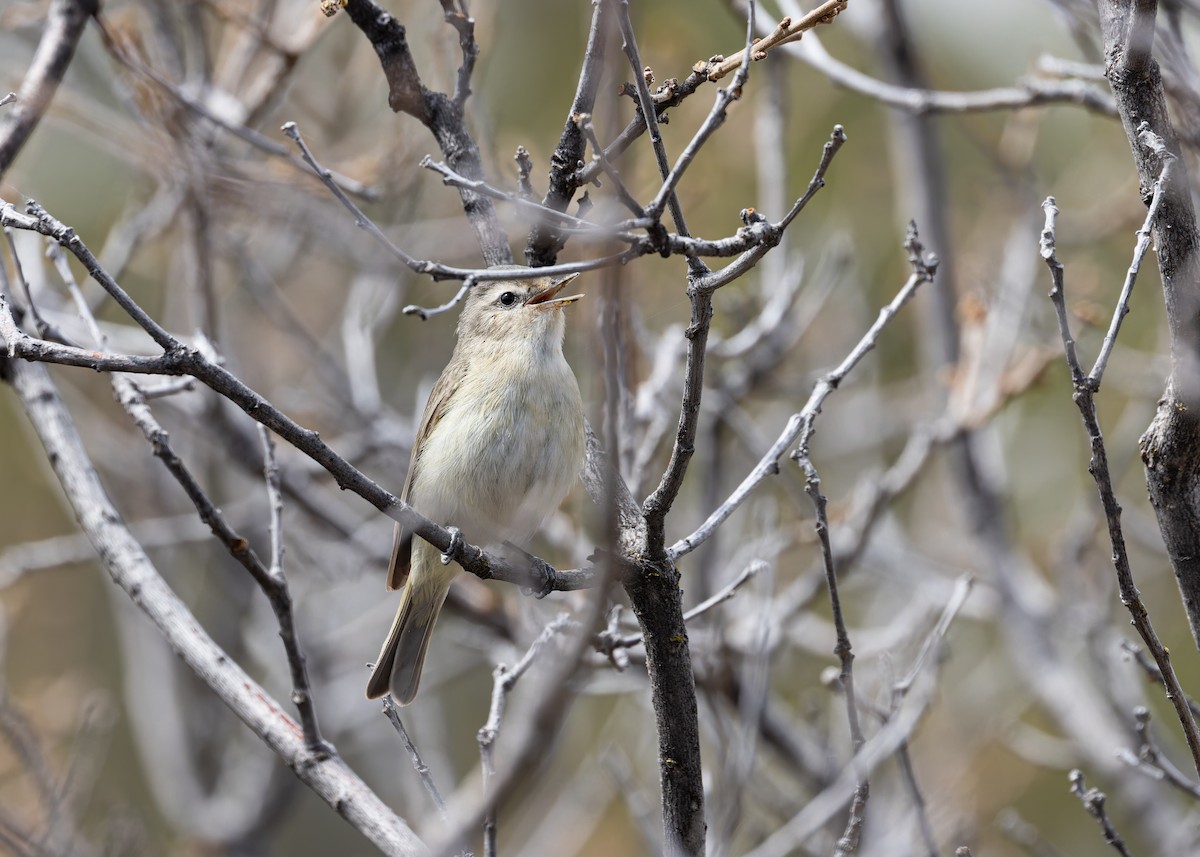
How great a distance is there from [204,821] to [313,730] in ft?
12.1

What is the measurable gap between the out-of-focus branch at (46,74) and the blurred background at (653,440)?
15.5 inches

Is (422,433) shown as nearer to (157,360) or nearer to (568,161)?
(568,161)

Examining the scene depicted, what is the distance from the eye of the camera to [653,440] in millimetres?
4199

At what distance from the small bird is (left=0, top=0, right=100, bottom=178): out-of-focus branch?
1.43 m

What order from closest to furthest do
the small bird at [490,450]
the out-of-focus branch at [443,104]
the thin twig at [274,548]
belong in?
the thin twig at [274,548] < the out-of-focus branch at [443,104] < the small bird at [490,450]

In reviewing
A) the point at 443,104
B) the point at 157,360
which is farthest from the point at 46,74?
the point at 157,360

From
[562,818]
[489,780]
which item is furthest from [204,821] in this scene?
[489,780]

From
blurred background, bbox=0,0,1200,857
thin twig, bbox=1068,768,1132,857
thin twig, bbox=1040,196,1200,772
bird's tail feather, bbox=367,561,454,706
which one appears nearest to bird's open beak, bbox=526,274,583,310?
blurred background, bbox=0,0,1200,857

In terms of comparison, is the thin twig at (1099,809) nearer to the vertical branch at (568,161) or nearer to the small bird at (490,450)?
the vertical branch at (568,161)

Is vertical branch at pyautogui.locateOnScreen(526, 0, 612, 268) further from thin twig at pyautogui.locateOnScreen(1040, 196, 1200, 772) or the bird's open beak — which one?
the bird's open beak

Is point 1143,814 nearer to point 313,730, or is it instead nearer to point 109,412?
point 313,730

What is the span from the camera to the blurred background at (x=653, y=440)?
4648 millimetres

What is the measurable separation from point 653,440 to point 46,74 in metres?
2.22

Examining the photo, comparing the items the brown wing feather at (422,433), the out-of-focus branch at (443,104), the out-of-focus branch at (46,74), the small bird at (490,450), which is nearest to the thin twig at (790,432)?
the out-of-focus branch at (443,104)
